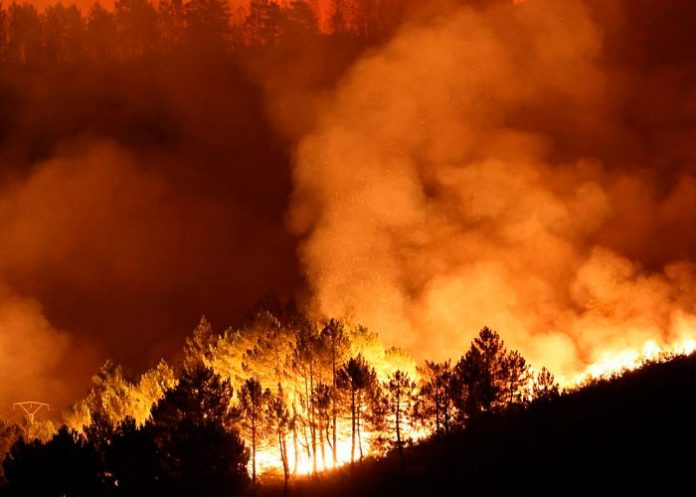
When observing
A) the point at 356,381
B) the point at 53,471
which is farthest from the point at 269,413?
the point at 53,471

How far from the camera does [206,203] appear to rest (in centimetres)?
10031

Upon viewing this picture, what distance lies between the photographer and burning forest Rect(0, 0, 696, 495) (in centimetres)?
3697

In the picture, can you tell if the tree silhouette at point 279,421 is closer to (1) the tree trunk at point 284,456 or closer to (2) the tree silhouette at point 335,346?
(1) the tree trunk at point 284,456

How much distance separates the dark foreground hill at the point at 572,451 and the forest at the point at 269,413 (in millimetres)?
1032

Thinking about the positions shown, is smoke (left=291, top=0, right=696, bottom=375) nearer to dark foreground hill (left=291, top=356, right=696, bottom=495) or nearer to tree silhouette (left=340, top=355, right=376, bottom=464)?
dark foreground hill (left=291, top=356, right=696, bottom=495)

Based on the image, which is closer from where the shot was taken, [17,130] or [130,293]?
[130,293]

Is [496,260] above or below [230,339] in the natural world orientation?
above

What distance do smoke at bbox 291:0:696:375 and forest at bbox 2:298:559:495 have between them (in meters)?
14.8

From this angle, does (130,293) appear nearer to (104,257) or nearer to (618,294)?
(104,257)

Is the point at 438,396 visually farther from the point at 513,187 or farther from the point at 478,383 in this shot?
the point at 513,187

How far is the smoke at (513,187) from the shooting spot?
58156 millimetres

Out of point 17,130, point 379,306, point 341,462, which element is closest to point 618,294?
point 379,306

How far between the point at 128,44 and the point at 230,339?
3755 inches

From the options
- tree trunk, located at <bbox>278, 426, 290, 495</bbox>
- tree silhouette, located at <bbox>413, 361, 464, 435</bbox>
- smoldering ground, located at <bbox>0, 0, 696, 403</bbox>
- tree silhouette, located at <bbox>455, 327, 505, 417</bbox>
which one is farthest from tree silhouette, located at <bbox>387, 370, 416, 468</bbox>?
smoldering ground, located at <bbox>0, 0, 696, 403</bbox>
